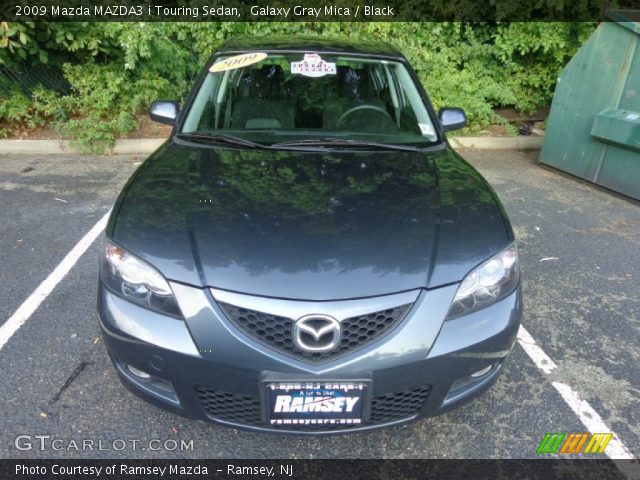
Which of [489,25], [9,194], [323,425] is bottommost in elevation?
[9,194]

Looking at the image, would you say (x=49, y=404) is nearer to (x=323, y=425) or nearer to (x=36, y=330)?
(x=36, y=330)

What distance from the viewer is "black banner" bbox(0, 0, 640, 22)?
20.1 feet

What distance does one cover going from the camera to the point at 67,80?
6.18 meters

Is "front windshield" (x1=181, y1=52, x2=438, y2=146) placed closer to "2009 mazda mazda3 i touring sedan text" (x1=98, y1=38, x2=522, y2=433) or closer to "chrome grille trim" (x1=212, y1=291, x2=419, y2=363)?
"2009 mazda mazda3 i touring sedan text" (x1=98, y1=38, x2=522, y2=433)

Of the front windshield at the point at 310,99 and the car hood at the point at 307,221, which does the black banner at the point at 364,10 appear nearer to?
the front windshield at the point at 310,99

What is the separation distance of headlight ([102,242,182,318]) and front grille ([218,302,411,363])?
0.71 feet

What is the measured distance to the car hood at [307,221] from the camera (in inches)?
65.6

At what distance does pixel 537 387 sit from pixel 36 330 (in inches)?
108

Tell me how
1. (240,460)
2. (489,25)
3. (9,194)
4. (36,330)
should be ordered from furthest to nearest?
(489,25) < (9,194) < (36,330) < (240,460)

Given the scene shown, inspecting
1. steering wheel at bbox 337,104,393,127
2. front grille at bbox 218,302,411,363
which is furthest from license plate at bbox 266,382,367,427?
steering wheel at bbox 337,104,393,127

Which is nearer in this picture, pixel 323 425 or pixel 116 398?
pixel 323 425

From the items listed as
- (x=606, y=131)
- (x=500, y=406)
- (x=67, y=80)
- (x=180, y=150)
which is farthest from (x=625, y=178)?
(x=67, y=80)

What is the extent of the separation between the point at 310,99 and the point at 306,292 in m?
1.60

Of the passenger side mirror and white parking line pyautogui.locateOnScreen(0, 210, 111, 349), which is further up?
the passenger side mirror
